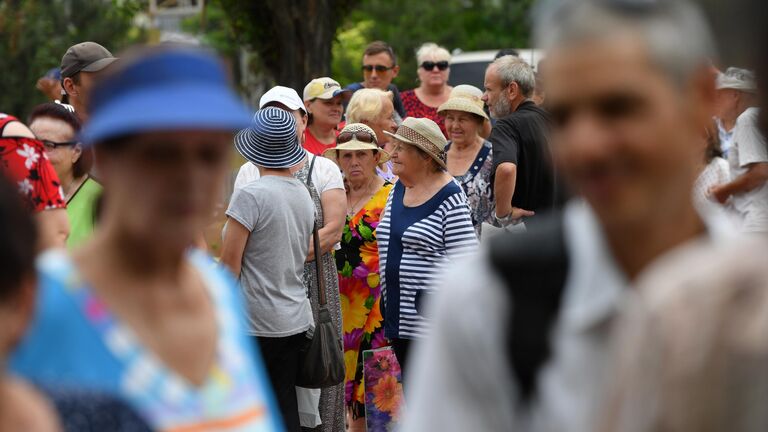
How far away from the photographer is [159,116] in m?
2.29

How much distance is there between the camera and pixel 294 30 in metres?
15.7

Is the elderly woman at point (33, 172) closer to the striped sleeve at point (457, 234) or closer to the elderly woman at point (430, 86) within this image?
the striped sleeve at point (457, 234)

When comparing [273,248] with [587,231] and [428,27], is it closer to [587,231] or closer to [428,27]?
[587,231]

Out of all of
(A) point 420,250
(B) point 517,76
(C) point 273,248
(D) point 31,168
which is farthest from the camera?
(B) point 517,76

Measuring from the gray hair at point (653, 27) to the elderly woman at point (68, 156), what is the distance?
13.1ft

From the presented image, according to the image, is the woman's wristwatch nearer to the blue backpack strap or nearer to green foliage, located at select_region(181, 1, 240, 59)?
the blue backpack strap

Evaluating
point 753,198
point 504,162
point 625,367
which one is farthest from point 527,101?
point 625,367

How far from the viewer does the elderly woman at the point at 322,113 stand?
33.6 feet

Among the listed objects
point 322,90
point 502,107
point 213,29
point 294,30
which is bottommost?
point 502,107

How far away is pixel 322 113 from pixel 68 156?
15.2 feet

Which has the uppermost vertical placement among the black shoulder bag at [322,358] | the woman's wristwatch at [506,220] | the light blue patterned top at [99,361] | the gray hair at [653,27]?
the gray hair at [653,27]

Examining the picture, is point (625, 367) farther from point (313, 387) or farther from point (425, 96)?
point (425, 96)

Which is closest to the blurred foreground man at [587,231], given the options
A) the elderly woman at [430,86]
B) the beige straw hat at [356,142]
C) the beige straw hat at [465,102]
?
the beige straw hat at [356,142]

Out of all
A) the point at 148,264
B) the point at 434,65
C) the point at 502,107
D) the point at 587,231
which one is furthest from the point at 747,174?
the point at 587,231
